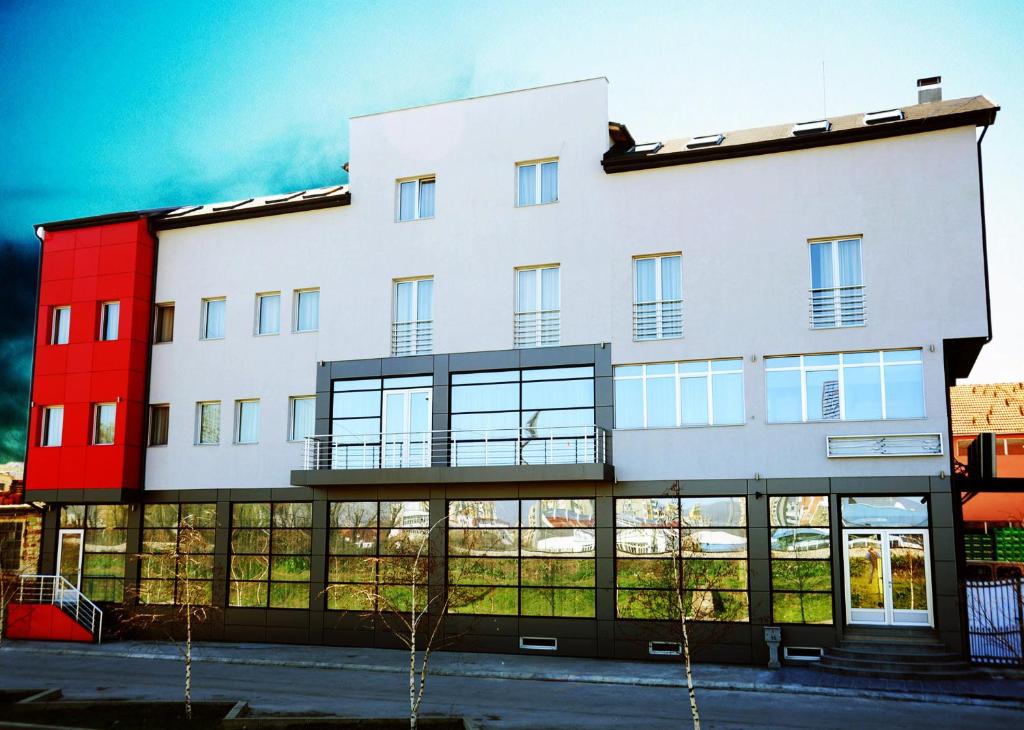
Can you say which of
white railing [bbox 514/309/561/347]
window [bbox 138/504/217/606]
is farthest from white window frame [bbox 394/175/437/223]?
window [bbox 138/504/217/606]

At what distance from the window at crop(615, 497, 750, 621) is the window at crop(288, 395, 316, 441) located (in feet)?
28.8

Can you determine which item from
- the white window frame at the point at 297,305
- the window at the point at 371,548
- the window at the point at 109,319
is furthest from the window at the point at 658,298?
the window at the point at 109,319

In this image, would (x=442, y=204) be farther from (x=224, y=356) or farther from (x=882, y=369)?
(x=882, y=369)

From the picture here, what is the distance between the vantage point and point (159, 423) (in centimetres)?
2688

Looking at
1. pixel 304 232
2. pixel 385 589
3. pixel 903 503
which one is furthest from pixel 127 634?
pixel 903 503

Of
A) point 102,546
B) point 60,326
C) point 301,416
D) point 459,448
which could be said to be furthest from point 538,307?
point 60,326

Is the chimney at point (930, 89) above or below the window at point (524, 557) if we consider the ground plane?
above

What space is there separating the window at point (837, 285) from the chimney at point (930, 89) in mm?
5066

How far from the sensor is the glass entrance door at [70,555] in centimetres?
2623

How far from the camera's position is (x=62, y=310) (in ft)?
91.1

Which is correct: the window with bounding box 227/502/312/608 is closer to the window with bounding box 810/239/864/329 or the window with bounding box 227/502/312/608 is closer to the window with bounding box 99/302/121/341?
the window with bounding box 99/302/121/341

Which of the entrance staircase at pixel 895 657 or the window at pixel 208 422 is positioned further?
the window at pixel 208 422

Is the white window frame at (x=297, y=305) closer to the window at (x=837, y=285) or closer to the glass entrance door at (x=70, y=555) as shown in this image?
the glass entrance door at (x=70, y=555)

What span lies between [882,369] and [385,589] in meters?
12.7
